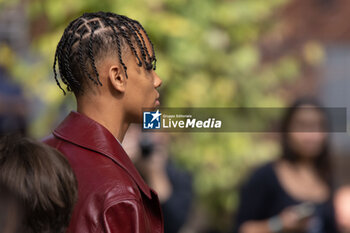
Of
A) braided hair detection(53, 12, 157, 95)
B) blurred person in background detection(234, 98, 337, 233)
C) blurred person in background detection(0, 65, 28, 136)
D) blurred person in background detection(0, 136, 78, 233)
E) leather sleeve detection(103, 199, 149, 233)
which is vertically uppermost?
braided hair detection(53, 12, 157, 95)

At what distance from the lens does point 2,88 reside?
292 inches

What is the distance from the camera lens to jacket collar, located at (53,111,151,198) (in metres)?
1.45

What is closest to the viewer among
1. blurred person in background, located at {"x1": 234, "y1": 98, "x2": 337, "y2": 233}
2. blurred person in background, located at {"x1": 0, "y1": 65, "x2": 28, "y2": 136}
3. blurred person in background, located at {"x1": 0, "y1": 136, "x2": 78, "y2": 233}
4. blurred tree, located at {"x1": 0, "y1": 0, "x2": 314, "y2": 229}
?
blurred person in background, located at {"x1": 0, "y1": 136, "x2": 78, "y2": 233}

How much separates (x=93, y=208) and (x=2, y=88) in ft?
20.9

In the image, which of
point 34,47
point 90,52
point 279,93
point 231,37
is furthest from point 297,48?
point 90,52

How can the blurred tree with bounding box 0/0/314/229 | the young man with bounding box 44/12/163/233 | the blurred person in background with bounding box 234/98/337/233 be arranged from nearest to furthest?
the young man with bounding box 44/12/163/233
the blurred person in background with bounding box 234/98/337/233
the blurred tree with bounding box 0/0/314/229

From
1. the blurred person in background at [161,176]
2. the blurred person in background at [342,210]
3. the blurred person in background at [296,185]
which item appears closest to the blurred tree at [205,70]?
the blurred person in background at [161,176]

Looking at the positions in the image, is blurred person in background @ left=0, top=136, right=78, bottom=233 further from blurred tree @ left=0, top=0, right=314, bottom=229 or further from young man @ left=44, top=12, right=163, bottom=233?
blurred tree @ left=0, top=0, right=314, bottom=229

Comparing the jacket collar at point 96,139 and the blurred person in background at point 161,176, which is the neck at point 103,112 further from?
the blurred person in background at point 161,176

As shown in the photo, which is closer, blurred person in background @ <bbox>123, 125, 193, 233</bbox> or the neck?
the neck

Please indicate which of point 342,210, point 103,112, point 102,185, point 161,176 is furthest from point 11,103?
point 102,185

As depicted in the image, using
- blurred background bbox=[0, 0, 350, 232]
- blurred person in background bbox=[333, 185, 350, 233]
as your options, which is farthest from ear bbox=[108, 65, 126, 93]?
blurred background bbox=[0, 0, 350, 232]

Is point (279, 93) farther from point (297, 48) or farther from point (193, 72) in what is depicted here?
point (193, 72)

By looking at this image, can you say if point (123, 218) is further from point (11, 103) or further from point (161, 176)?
point (11, 103)
